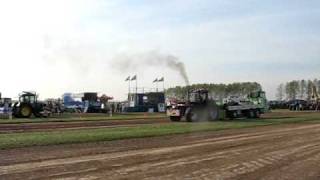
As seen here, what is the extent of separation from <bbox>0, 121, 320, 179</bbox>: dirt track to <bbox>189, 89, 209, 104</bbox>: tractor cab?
2135 centimetres

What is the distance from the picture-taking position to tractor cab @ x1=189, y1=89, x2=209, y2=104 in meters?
45.4

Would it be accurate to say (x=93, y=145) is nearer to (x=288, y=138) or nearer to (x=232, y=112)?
(x=288, y=138)

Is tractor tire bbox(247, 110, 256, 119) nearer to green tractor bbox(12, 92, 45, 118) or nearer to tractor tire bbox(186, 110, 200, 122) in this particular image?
tractor tire bbox(186, 110, 200, 122)

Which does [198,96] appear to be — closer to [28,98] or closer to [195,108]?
[195,108]

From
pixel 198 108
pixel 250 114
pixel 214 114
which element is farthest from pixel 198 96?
pixel 250 114

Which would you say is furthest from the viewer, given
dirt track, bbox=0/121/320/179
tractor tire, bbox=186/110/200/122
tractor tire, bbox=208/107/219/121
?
tractor tire, bbox=208/107/219/121

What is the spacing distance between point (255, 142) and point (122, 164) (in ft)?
31.6

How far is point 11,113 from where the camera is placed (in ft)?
177

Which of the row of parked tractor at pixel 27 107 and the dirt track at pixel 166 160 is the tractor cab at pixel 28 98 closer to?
the row of parked tractor at pixel 27 107

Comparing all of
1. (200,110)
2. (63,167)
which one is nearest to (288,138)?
(63,167)

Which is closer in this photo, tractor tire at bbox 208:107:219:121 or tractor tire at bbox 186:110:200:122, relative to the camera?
tractor tire at bbox 186:110:200:122

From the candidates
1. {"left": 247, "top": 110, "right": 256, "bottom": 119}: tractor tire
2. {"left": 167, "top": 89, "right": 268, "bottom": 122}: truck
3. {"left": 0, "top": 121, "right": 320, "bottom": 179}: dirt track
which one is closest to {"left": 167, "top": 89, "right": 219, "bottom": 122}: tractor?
{"left": 167, "top": 89, "right": 268, "bottom": 122}: truck

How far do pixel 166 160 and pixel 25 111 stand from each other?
40272mm

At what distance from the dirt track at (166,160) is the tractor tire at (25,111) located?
3296cm
